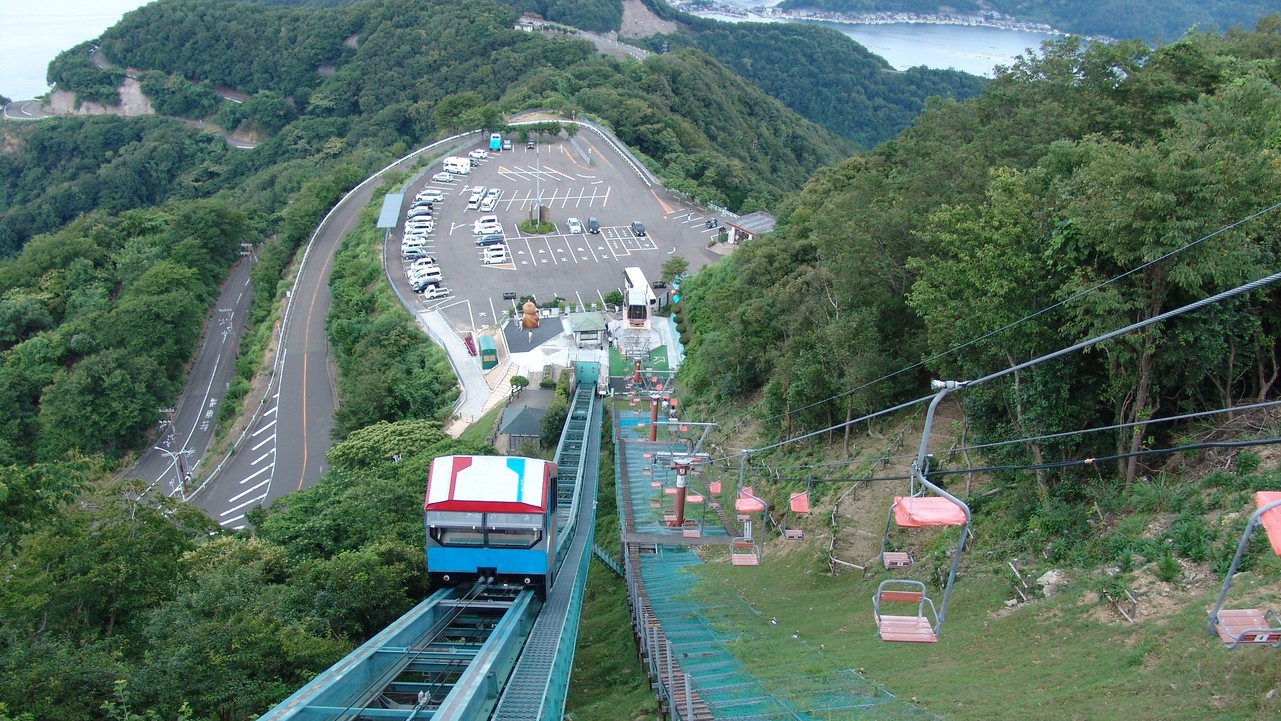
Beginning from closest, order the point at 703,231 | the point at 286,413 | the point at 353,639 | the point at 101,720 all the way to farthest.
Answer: the point at 101,720 < the point at 353,639 < the point at 286,413 < the point at 703,231

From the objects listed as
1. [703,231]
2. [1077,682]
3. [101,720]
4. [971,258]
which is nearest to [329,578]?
[101,720]

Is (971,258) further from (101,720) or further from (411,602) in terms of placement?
(101,720)

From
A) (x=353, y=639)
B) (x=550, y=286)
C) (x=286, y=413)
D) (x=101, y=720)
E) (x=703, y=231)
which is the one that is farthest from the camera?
(x=703, y=231)

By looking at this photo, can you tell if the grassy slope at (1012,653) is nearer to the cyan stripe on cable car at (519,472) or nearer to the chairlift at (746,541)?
the chairlift at (746,541)

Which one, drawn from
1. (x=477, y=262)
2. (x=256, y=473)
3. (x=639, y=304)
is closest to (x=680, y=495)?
(x=639, y=304)

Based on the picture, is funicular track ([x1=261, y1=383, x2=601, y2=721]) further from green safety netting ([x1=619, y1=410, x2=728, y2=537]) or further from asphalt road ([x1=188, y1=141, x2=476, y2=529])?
asphalt road ([x1=188, y1=141, x2=476, y2=529])

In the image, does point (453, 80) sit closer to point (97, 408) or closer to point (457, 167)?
point (457, 167)

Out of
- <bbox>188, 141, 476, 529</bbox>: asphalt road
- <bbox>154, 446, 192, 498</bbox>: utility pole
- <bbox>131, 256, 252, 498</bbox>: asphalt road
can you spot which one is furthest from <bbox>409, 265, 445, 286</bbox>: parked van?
<bbox>154, 446, 192, 498</bbox>: utility pole
